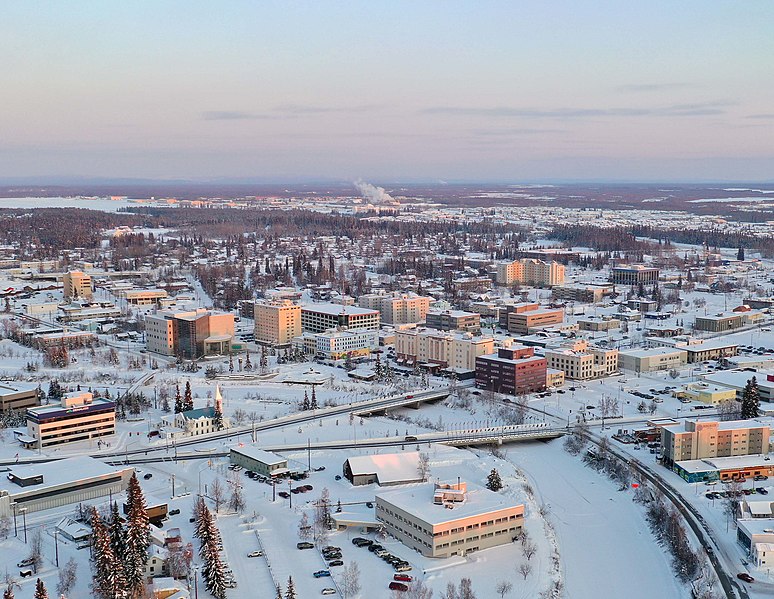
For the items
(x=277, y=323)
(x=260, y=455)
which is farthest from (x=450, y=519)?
(x=277, y=323)

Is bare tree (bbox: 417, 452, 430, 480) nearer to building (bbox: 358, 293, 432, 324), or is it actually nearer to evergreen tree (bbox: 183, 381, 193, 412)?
evergreen tree (bbox: 183, 381, 193, 412)

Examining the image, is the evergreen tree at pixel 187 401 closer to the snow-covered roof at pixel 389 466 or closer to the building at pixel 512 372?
the snow-covered roof at pixel 389 466

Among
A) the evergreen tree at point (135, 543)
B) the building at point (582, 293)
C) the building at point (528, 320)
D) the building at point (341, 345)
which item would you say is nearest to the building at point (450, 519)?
the evergreen tree at point (135, 543)

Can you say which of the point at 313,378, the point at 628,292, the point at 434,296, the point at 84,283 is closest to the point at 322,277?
the point at 434,296

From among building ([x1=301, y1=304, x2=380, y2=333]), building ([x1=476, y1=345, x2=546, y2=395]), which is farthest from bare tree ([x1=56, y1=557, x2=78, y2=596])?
building ([x1=301, y1=304, x2=380, y2=333])

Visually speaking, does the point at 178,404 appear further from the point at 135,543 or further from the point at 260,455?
the point at 135,543
